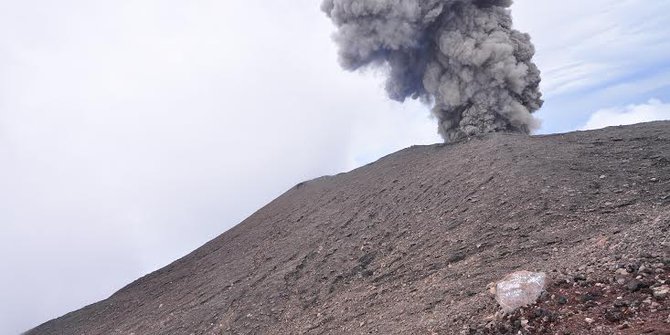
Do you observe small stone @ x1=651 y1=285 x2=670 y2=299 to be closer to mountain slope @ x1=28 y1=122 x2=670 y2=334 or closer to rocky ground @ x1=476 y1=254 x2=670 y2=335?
rocky ground @ x1=476 y1=254 x2=670 y2=335

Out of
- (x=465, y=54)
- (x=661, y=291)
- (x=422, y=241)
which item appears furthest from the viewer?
(x=465, y=54)

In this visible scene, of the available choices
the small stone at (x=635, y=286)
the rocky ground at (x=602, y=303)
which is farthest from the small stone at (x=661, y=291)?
the small stone at (x=635, y=286)

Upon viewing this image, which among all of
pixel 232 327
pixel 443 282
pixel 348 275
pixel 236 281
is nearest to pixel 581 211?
pixel 443 282

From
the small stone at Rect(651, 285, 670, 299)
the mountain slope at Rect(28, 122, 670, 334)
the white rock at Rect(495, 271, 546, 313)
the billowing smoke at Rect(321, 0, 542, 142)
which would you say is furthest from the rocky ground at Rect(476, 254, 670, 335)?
the billowing smoke at Rect(321, 0, 542, 142)

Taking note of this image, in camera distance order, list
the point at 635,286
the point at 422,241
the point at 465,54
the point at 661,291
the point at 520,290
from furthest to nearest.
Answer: the point at 465,54 < the point at 422,241 < the point at 520,290 < the point at 635,286 < the point at 661,291

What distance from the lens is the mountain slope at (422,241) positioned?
7.98 meters

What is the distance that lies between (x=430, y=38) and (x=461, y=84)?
2.87 m

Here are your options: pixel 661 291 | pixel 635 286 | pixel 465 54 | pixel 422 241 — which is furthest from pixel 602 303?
pixel 465 54

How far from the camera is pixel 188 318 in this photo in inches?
505

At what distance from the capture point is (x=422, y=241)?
1091cm

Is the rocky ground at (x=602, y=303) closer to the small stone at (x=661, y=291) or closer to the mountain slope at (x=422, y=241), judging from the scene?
the small stone at (x=661, y=291)

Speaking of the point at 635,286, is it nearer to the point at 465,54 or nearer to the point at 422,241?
the point at 422,241

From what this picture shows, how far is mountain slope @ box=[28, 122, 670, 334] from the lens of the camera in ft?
26.2

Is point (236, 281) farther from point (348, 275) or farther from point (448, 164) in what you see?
point (448, 164)
